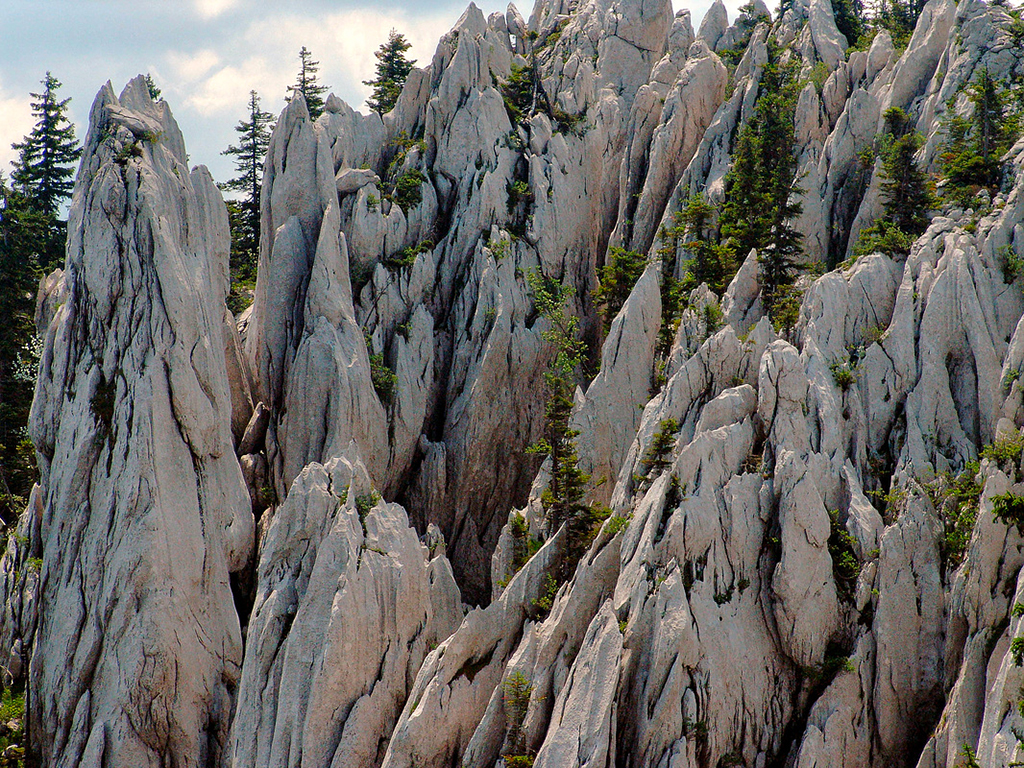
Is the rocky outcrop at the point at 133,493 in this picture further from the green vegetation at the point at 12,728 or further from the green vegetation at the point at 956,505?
the green vegetation at the point at 956,505

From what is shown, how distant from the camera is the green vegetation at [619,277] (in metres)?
43.8

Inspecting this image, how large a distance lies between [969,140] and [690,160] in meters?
17.7

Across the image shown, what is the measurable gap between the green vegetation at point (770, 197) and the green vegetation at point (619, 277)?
5.13m

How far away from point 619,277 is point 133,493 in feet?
89.0

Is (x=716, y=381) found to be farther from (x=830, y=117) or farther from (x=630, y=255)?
(x=830, y=117)

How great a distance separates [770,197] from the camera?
132 ft

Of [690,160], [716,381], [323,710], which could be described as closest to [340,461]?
[323,710]

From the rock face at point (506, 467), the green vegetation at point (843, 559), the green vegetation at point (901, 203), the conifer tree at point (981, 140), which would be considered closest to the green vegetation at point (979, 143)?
the conifer tree at point (981, 140)

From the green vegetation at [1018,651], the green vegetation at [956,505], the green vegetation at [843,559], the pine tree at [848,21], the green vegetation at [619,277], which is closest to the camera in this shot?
the green vegetation at [1018,651]

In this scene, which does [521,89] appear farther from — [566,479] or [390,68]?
[566,479]

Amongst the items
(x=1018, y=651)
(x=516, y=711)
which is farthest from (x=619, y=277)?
(x=1018, y=651)

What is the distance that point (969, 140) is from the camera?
36.7 m

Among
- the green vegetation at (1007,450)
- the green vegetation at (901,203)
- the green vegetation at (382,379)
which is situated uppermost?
the green vegetation at (901,203)

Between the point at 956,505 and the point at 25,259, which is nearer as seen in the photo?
the point at 956,505
